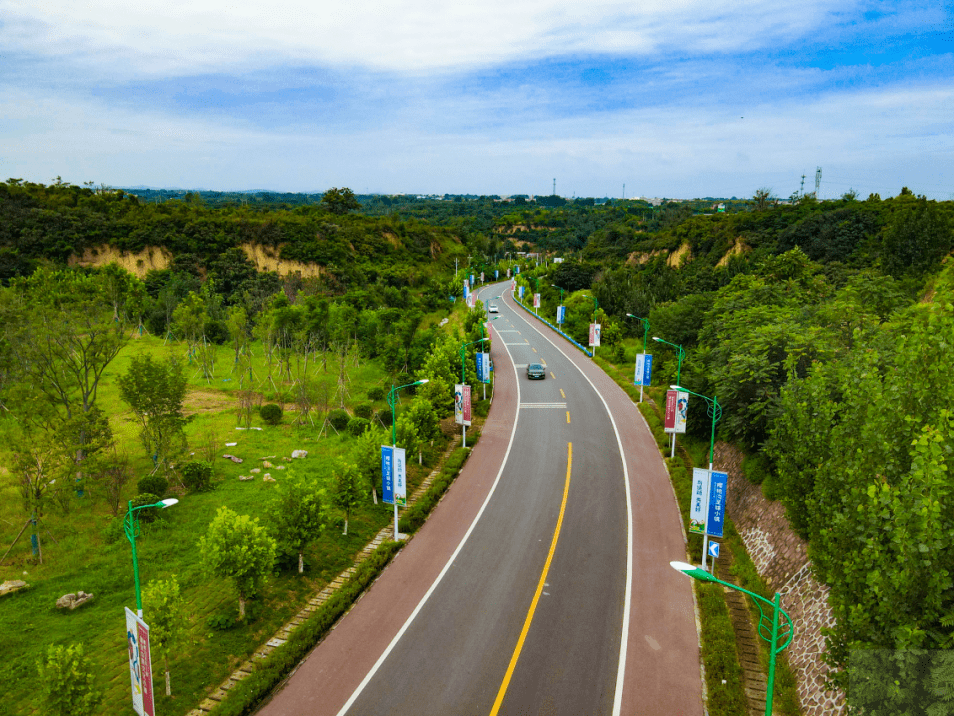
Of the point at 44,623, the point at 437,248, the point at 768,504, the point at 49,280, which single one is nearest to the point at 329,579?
the point at 44,623

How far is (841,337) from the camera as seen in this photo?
68.7ft

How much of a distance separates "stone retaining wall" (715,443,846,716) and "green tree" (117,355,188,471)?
73.0ft

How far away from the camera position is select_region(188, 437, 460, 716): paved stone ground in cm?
1285

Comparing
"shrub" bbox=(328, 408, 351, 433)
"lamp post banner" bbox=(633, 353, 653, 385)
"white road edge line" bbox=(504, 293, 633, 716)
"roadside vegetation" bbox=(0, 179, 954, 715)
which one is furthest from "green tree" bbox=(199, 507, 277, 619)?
"lamp post banner" bbox=(633, 353, 653, 385)

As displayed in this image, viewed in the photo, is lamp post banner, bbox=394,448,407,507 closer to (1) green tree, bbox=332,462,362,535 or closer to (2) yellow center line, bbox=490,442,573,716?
(1) green tree, bbox=332,462,362,535

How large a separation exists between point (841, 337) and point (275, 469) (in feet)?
75.6

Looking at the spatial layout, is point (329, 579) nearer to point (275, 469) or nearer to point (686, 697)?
point (275, 469)

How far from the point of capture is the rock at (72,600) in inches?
621

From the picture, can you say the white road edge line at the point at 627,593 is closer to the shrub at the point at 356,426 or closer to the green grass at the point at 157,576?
the green grass at the point at 157,576

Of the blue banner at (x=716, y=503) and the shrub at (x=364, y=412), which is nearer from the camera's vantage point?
the blue banner at (x=716, y=503)

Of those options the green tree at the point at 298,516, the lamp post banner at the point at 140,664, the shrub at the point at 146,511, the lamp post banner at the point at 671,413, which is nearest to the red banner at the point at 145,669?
the lamp post banner at the point at 140,664

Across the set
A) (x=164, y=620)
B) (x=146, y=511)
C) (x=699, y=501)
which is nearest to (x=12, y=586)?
(x=146, y=511)

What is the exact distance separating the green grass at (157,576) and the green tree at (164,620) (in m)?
0.26

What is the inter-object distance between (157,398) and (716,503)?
21.3m
